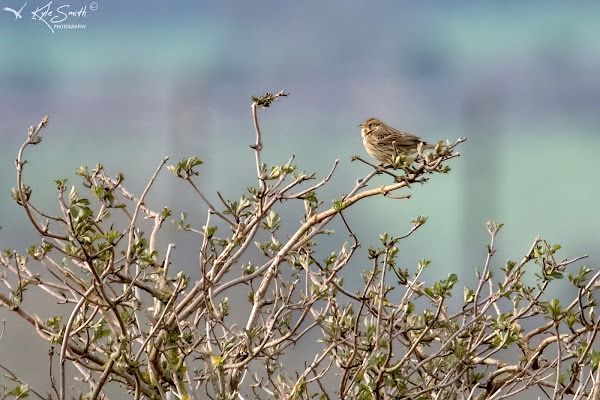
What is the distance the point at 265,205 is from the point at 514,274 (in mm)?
592

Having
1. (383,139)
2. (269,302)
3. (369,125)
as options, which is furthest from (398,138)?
(269,302)

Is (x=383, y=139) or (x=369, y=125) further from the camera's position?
(x=369, y=125)

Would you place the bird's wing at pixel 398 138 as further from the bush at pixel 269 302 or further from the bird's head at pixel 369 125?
the bush at pixel 269 302

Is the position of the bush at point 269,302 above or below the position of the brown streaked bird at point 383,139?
below

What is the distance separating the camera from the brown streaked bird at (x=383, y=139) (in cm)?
281

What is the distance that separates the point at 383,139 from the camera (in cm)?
297

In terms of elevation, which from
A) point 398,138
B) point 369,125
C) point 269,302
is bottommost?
point 269,302

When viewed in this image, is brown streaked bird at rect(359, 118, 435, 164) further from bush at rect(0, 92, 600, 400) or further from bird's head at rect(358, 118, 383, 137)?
bush at rect(0, 92, 600, 400)

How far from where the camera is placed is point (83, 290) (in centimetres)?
168

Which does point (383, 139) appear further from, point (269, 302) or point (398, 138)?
point (269, 302)

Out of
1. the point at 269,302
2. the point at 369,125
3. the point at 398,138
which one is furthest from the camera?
the point at 369,125

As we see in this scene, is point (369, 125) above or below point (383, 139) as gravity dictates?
above

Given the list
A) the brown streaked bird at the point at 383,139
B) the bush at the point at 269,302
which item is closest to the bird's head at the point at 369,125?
the brown streaked bird at the point at 383,139

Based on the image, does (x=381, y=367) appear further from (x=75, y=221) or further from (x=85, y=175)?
(x=85, y=175)
